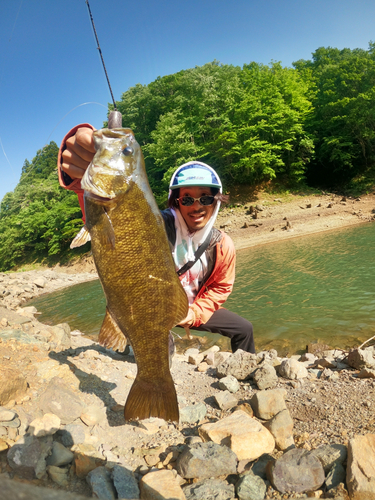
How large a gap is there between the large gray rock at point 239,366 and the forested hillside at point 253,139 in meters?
28.5

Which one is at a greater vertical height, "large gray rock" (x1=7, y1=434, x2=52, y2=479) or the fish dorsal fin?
the fish dorsal fin

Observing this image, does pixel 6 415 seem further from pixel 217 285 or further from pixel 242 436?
Answer: pixel 217 285

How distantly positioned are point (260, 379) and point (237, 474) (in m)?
1.87

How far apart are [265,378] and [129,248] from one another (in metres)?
3.10

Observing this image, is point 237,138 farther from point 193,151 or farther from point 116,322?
point 116,322

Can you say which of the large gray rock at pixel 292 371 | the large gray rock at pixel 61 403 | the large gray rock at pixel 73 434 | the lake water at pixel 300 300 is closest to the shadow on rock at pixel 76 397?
the large gray rock at pixel 61 403

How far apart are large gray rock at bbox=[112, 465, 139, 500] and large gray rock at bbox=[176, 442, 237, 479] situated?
378 millimetres

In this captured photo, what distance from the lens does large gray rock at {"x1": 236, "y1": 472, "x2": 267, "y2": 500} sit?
2.31 m

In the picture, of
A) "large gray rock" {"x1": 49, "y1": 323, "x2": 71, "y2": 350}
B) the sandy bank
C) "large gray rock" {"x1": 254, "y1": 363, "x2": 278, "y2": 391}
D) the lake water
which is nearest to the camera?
"large gray rock" {"x1": 254, "y1": 363, "x2": 278, "y2": 391}

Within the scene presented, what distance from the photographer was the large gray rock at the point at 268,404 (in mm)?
3500

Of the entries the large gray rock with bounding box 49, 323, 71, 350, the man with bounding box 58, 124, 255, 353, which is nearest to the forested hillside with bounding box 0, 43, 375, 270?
the large gray rock with bounding box 49, 323, 71, 350

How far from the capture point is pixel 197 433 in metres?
3.33

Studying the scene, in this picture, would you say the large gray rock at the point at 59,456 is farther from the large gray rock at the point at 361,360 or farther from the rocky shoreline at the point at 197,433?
the large gray rock at the point at 361,360

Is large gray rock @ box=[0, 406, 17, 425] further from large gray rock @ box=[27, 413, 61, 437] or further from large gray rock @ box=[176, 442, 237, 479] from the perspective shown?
large gray rock @ box=[176, 442, 237, 479]
